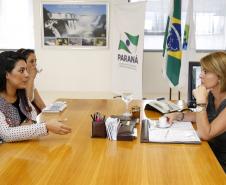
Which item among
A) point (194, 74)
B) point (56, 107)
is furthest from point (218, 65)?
point (56, 107)

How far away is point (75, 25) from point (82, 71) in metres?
0.68

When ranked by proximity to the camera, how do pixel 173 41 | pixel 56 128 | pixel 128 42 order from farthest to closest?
1. pixel 128 42
2. pixel 173 41
3. pixel 56 128

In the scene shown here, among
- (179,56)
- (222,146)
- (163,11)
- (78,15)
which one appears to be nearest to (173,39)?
(179,56)

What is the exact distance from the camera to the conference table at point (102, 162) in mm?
1333

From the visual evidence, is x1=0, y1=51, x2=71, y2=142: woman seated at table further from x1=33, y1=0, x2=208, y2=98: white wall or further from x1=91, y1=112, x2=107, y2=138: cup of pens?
x1=33, y1=0, x2=208, y2=98: white wall

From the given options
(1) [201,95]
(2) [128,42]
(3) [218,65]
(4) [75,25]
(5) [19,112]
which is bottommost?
(5) [19,112]

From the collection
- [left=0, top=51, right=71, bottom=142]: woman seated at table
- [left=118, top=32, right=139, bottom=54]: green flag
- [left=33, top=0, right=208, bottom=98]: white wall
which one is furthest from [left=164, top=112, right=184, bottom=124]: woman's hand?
[left=33, top=0, right=208, bottom=98]: white wall

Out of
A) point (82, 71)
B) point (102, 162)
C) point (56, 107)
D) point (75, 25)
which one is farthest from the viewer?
point (82, 71)

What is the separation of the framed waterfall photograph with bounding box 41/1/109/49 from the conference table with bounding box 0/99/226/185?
309 cm

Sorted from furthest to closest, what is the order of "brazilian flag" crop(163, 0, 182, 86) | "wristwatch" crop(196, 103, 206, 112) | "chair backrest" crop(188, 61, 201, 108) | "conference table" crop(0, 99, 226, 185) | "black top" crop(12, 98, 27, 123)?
"brazilian flag" crop(163, 0, 182, 86) < "chair backrest" crop(188, 61, 201, 108) < "black top" crop(12, 98, 27, 123) < "wristwatch" crop(196, 103, 206, 112) < "conference table" crop(0, 99, 226, 185)

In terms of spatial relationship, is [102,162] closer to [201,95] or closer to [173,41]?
[201,95]

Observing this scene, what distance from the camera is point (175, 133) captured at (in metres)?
1.90

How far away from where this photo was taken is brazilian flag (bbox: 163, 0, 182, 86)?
3.94 m

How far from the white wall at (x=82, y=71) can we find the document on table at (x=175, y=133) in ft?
9.32
